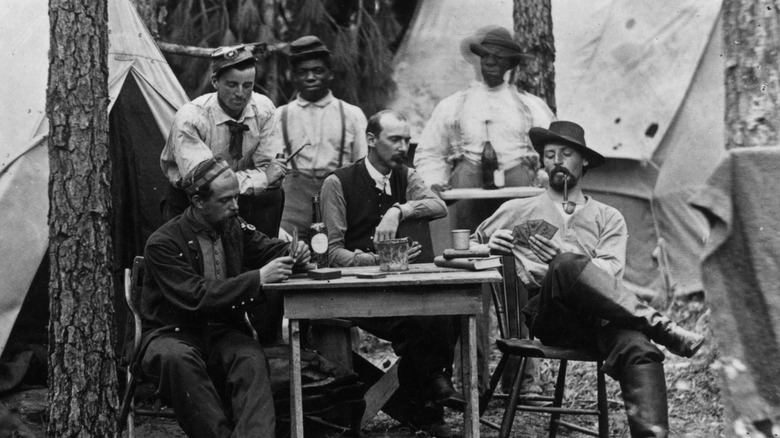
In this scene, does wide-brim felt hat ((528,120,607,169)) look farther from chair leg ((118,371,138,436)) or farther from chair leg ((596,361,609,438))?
chair leg ((118,371,138,436))

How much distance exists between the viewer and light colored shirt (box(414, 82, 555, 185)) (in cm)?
781

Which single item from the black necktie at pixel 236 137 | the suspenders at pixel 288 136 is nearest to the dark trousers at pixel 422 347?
the black necktie at pixel 236 137

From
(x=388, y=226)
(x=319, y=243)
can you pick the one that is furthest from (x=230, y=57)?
(x=319, y=243)

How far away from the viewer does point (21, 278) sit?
6.45m

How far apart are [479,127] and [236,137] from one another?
232 cm

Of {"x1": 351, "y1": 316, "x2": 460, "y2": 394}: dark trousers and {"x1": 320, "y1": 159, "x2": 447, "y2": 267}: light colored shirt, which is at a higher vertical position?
{"x1": 320, "y1": 159, "x2": 447, "y2": 267}: light colored shirt

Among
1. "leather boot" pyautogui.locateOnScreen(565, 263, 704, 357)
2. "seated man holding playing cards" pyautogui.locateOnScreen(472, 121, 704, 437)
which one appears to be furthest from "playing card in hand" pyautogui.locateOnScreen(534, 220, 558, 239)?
"leather boot" pyautogui.locateOnScreen(565, 263, 704, 357)

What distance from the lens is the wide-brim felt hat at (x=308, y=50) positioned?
23.9ft

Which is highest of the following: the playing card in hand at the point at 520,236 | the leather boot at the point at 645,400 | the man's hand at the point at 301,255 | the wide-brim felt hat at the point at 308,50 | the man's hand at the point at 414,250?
the wide-brim felt hat at the point at 308,50

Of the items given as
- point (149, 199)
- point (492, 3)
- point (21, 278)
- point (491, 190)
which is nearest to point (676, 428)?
point (491, 190)

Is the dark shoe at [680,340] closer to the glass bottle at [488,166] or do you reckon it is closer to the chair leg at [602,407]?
the chair leg at [602,407]

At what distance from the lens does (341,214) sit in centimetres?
588

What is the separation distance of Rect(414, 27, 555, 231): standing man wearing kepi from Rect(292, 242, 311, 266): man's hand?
2.89 meters

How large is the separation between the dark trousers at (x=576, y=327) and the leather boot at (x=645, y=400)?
0.04 m
